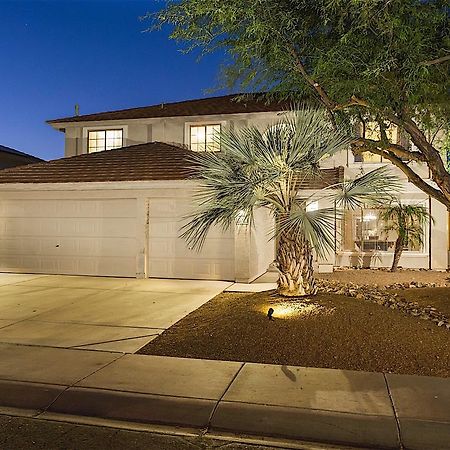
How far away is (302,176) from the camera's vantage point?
788 cm

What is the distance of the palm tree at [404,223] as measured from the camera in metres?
13.6

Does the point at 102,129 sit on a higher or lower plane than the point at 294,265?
higher

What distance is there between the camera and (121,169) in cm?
1302

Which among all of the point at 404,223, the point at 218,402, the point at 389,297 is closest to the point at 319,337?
the point at 218,402

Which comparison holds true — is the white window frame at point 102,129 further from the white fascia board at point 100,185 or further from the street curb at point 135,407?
the street curb at point 135,407

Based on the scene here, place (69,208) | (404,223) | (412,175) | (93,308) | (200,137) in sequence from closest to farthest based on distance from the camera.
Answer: (412,175) → (93,308) → (69,208) → (404,223) → (200,137)

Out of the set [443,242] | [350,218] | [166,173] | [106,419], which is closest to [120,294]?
[166,173]

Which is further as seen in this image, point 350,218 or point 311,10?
point 350,218

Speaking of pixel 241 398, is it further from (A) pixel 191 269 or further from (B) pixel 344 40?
(A) pixel 191 269

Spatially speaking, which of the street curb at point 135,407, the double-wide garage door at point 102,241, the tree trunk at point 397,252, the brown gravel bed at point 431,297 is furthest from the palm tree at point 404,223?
the street curb at point 135,407

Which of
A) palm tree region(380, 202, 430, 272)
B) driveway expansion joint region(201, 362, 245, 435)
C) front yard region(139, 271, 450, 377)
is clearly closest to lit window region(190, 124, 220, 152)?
palm tree region(380, 202, 430, 272)

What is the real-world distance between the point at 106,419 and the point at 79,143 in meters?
14.0

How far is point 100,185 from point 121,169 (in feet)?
2.53

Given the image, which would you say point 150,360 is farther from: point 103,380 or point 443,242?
point 443,242
